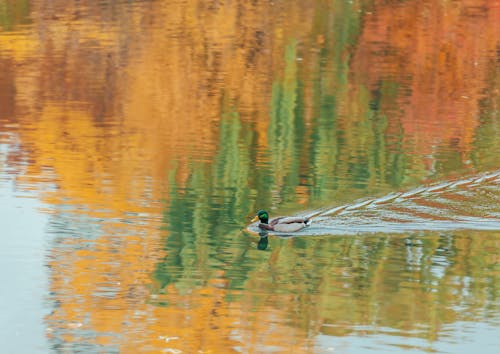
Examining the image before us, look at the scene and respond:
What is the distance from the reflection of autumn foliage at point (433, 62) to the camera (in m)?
21.6

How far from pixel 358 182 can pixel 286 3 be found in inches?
844

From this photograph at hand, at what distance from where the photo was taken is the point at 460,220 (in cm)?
1585

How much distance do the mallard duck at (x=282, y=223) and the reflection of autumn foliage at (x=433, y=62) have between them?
15.5 ft

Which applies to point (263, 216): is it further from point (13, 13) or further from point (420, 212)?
point (13, 13)

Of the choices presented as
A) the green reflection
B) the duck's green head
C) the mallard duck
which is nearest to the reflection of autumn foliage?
the mallard duck

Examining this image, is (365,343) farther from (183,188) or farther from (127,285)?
(183,188)

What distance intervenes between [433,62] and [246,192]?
1311 centimetres

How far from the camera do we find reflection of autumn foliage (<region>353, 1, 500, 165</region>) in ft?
70.9

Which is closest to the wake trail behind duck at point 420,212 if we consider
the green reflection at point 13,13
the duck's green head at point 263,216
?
the duck's green head at point 263,216

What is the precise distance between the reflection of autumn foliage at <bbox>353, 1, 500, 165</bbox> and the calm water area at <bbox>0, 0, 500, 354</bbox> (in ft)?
0.32

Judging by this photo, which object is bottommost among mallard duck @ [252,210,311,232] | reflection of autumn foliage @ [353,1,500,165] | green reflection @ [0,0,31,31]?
mallard duck @ [252,210,311,232]

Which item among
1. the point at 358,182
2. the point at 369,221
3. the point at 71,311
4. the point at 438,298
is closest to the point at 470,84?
the point at 358,182

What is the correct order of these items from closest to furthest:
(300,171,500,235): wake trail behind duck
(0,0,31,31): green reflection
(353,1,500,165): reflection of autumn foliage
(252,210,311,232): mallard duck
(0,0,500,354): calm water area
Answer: (0,0,500,354): calm water area < (252,210,311,232): mallard duck < (300,171,500,235): wake trail behind duck < (353,1,500,165): reflection of autumn foliage < (0,0,31,31): green reflection

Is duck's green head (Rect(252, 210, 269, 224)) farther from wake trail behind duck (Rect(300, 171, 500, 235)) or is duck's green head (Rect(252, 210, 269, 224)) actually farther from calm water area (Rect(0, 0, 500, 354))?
wake trail behind duck (Rect(300, 171, 500, 235))
